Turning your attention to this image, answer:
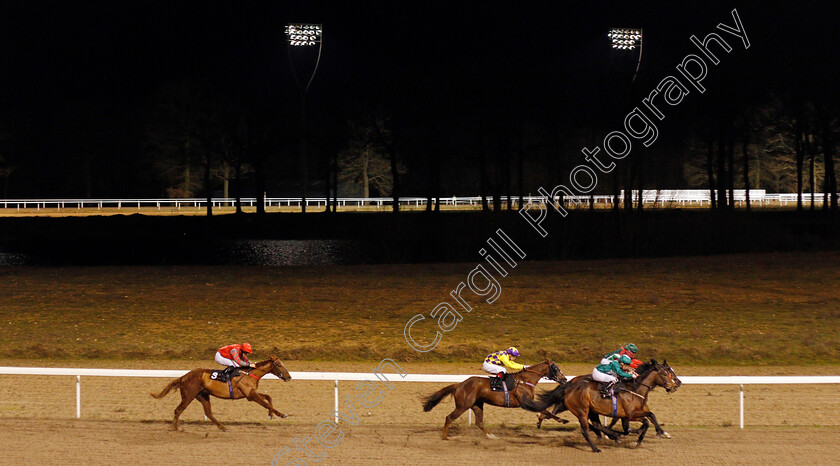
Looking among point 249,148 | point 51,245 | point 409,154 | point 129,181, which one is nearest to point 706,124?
point 409,154

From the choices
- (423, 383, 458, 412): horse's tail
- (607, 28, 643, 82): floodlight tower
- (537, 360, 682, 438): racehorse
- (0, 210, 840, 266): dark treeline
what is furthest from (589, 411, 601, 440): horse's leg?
(607, 28, 643, 82): floodlight tower

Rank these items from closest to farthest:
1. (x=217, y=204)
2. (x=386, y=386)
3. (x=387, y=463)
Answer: (x=387, y=463) → (x=386, y=386) → (x=217, y=204)

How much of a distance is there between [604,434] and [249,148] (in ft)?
138

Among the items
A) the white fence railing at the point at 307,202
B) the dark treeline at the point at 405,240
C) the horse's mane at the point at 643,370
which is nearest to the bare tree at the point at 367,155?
the white fence railing at the point at 307,202

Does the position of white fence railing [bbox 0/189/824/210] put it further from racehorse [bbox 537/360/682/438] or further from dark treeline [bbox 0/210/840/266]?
racehorse [bbox 537/360/682/438]

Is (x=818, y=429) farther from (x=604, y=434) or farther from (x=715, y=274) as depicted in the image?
(x=715, y=274)

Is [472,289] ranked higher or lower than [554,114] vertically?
lower

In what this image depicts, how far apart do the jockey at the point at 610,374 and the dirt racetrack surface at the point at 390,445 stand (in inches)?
26.3

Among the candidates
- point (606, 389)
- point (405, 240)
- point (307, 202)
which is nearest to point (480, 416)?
point (606, 389)

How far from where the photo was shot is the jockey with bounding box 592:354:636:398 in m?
7.72

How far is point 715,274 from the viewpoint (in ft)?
72.9

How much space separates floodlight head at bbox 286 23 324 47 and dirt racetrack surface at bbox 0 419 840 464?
40.5 m

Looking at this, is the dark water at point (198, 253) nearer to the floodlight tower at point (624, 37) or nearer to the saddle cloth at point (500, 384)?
the saddle cloth at point (500, 384)

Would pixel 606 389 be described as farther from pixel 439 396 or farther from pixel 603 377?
pixel 439 396
